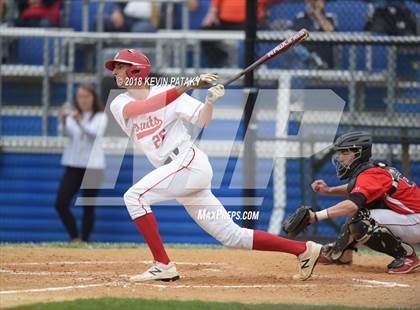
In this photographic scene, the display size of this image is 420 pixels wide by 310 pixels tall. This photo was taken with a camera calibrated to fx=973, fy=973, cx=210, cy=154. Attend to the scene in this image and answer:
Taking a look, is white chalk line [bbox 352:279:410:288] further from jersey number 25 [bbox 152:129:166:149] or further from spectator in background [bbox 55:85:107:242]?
spectator in background [bbox 55:85:107:242]

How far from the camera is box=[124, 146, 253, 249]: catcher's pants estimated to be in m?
7.08

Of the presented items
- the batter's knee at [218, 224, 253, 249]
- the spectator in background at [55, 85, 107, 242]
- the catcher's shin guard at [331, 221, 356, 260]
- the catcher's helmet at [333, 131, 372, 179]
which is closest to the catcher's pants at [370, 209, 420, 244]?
the catcher's shin guard at [331, 221, 356, 260]

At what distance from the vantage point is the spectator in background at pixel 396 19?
1147 cm

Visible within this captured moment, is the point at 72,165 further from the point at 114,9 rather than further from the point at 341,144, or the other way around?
the point at 341,144

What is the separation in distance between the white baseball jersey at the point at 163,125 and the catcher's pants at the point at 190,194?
112mm

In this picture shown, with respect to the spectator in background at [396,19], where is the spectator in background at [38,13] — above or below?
below

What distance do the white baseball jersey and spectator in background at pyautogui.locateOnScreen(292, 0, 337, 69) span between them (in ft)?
12.6

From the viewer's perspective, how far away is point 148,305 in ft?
19.5

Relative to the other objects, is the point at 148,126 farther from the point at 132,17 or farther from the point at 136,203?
the point at 132,17

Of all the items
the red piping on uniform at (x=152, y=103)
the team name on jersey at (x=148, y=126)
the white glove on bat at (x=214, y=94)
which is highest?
the white glove on bat at (x=214, y=94)

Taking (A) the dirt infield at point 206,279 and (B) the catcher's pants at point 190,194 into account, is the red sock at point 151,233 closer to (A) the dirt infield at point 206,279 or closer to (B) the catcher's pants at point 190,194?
(B) the catcher's pants at point 190,194

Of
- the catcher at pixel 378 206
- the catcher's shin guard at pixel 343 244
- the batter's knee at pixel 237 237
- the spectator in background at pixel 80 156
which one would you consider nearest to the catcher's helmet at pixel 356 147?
the catcher at pixel 378 206

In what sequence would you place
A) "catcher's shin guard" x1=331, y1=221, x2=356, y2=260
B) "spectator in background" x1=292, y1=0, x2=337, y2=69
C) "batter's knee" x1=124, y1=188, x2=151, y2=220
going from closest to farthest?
"batter's knee" x1=124, y1=188, x2=151, y2=220
"catcher's shin guard" x1=331, y1=221, x2=356, y2=260
"spectator in background" x1=292, y1=0, x2=337, y2=69

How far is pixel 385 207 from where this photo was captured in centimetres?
777
